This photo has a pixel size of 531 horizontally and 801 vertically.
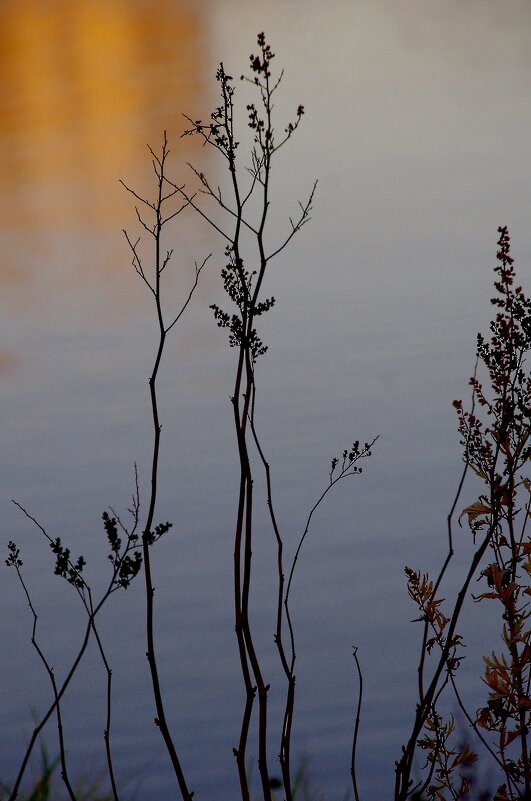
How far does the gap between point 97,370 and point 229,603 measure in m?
3.18

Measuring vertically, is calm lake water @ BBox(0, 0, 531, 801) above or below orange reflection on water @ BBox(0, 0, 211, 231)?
below

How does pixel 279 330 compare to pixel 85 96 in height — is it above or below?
below

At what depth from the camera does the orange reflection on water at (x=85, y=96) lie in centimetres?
1309

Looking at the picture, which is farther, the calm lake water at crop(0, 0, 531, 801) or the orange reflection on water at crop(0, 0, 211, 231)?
the orange reflection on water at crop(0, 0, 211, 231)

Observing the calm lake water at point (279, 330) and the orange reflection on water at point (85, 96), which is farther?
the orange reflection on water at point (85, 96)

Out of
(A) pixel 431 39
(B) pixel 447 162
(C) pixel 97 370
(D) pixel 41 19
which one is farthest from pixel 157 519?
(D) pixel 41 19

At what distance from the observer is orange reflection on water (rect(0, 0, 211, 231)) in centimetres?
1309

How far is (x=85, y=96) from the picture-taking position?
18156 mm

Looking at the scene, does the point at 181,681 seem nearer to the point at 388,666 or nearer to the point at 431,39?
the point at 388,666

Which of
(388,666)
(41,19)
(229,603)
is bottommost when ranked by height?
(388,666)

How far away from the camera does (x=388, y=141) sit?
13.9 metres

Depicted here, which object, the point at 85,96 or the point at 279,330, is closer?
the point at 279,330

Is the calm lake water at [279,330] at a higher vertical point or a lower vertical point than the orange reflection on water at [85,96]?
lower

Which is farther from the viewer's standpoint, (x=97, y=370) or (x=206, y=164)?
(x=206, y=164)
